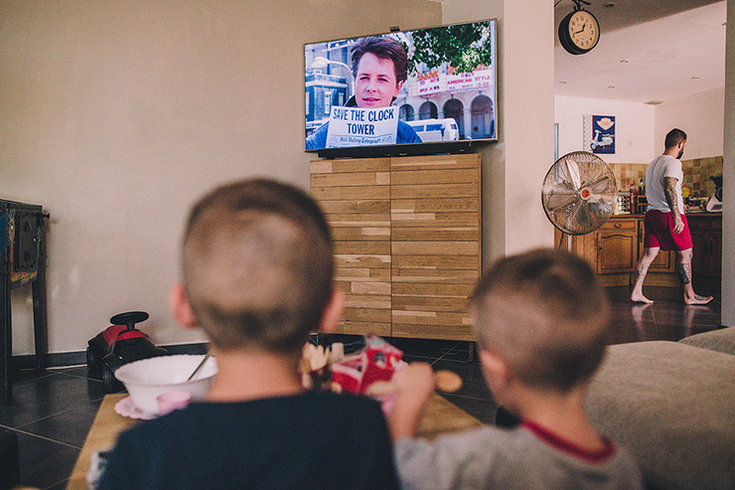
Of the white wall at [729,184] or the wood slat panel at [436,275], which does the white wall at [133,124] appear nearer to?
the wood slat panel at [436,275]

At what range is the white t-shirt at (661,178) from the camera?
A: 177 inches

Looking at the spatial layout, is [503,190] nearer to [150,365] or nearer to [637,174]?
[150,365]

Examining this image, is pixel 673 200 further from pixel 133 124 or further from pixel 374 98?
pixel 133 124

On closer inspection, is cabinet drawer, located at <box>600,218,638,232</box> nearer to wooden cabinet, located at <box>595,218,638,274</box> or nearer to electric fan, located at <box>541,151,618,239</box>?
wooden cabinet, located at <box>595,218,638,274</box>

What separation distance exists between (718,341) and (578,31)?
3296 millimetres

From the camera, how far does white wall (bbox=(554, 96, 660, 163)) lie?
24.2 feet

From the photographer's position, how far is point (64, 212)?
121 inches

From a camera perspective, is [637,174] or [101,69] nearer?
[101,69]

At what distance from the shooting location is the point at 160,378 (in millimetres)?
1156

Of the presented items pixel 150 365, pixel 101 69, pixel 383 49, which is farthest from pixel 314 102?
pixel 150 365

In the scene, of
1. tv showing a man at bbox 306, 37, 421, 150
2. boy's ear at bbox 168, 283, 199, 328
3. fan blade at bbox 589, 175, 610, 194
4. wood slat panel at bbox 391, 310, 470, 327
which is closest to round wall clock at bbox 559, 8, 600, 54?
tv showing a man at bbox 306, 37, 421, 150

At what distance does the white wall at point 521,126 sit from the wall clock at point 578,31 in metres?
0.88

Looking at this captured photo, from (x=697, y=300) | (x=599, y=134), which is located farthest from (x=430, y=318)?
(x=599, y=134)

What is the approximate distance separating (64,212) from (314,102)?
1.76 m
